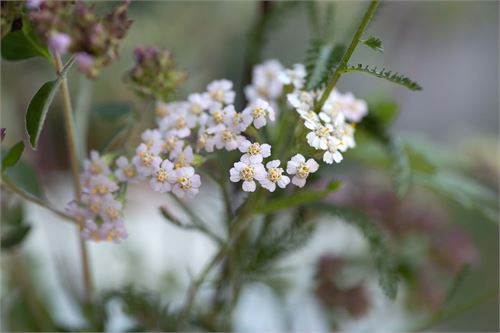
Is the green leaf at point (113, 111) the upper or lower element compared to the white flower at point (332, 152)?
→ lower

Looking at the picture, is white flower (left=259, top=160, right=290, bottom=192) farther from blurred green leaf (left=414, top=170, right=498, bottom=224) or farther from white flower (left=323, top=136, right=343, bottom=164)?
blurred green leaf (left=414, top=170, right=498, bottom=224)

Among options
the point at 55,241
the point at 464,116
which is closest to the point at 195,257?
the point at 55,241

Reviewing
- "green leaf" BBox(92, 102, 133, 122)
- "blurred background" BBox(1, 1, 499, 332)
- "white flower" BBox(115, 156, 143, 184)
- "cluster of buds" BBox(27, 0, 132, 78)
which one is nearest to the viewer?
"cluster of buds" BBox(27, 0, 132, 78)

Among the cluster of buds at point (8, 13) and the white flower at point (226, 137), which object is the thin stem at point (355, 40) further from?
the cluster of buds at point (8, 13)

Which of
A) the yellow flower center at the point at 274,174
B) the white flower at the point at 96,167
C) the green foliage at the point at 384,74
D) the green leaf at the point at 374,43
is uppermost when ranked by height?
the green leaf at the point at 374,43

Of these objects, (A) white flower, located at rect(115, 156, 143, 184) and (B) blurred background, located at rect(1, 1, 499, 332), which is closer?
(A) white flower, located at rect(115, 156, 143, 184)

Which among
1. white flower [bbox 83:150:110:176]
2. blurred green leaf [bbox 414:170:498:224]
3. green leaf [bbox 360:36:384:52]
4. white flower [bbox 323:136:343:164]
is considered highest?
green leaf [bbox 360:36:384:52]

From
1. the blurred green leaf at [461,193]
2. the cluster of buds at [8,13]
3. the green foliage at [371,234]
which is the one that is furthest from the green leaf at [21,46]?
the blurred green leaf at [461,193]

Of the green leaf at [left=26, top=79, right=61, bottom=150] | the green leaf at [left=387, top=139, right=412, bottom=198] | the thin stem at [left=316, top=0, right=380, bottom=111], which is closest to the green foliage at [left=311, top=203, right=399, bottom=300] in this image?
the green leaf at [left=387, top=139, right=412, bottom=198]
